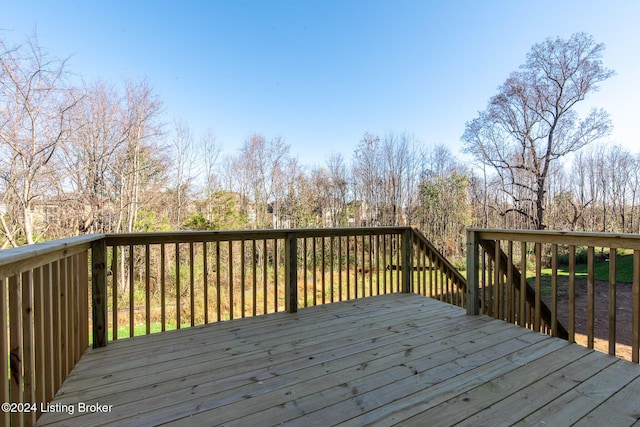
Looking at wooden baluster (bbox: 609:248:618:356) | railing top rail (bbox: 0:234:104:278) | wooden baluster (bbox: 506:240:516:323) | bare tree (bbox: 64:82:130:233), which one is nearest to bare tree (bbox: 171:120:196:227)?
bare tree (bbox: 64:82:130:233)

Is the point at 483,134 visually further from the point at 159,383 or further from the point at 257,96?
the point at 159,383

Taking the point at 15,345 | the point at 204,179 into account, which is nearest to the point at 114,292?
the point at 15,345

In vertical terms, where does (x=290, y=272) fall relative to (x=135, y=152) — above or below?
below

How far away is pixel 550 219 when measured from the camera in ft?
38.6

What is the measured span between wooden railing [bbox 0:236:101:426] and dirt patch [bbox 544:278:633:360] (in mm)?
6094

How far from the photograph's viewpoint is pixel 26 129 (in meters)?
4.79

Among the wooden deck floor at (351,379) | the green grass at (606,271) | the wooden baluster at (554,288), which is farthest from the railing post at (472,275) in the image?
the green grass at (606,271)

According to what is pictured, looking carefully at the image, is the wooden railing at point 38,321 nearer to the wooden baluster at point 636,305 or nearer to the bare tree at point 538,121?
the wooden baluster at point 636,305

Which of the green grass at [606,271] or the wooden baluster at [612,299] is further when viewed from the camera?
the green grass at [606,271]

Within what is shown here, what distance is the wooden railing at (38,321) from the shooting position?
3.40 feet

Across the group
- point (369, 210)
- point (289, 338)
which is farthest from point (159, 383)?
point (369, 210)

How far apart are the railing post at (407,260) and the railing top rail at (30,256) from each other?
335 centimetres

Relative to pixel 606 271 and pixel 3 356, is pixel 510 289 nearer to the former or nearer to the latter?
pixel 3 356

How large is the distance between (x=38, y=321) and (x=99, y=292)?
2.99 feet
